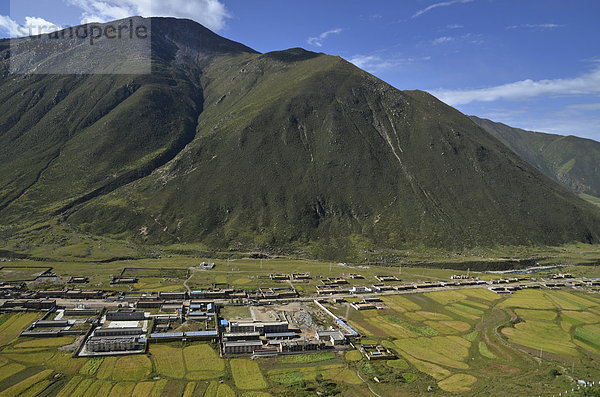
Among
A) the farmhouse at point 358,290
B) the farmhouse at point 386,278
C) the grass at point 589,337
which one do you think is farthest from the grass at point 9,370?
the grass at point 589,337

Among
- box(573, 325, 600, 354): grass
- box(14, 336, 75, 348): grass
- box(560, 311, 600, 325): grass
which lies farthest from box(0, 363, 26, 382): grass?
box(560, 311, 600, 325): grass

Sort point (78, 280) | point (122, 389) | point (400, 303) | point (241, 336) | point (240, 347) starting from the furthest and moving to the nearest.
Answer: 1. point (78, 280)
2. point (400, 303)
3. point (241, 336)
4. point (240, 347)
5. point (122, 389)

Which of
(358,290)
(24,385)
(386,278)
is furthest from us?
(386,278)

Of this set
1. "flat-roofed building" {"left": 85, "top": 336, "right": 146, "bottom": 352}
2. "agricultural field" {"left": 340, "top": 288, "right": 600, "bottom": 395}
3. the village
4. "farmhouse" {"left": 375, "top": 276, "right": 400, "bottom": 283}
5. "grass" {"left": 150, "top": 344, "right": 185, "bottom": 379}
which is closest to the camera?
"grass" {"left": 150, "top": 344, "right": 185, "bottom": 379}

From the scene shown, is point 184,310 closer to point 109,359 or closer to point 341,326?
point 109,359

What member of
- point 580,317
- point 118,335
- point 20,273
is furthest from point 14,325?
point 580,317

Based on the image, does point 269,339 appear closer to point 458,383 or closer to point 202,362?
point 202,362

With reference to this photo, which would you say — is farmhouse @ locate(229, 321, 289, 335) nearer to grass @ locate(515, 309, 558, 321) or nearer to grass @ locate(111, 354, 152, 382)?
grass @ locate(111, 354, 152, 382)

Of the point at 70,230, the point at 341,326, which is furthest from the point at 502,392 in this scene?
the point at 70,230

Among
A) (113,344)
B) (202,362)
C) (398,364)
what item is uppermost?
(113,344)
